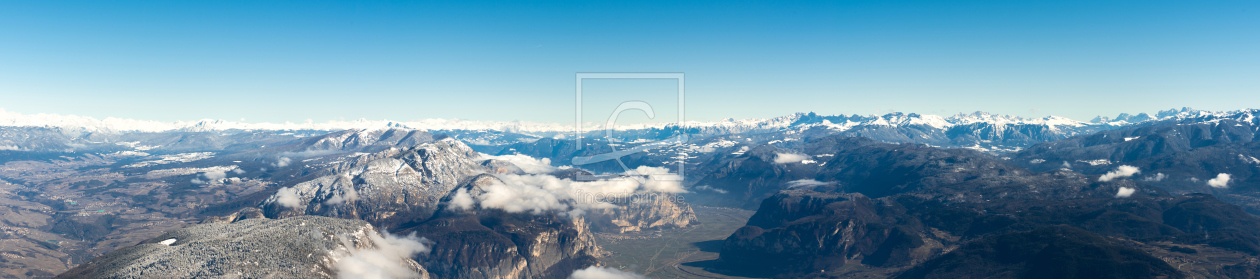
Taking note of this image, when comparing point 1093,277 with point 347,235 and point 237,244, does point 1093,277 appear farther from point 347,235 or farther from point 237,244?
point 237,244

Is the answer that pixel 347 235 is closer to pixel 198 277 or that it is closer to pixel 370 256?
pixel 370 256

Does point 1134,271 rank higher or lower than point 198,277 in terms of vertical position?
lower

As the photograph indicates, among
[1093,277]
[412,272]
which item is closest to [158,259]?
[412,272]

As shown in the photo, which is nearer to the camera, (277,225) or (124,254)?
(124,254)

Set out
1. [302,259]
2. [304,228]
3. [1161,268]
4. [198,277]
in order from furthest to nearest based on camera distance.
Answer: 1. [1161,268]
2. [304,228]
3. [302,259]
4. [198,277]

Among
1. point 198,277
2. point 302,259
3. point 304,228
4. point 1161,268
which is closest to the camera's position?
point 198,277

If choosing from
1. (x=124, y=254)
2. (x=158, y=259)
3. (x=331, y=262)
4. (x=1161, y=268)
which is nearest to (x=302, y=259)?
(x=331, y=262)
